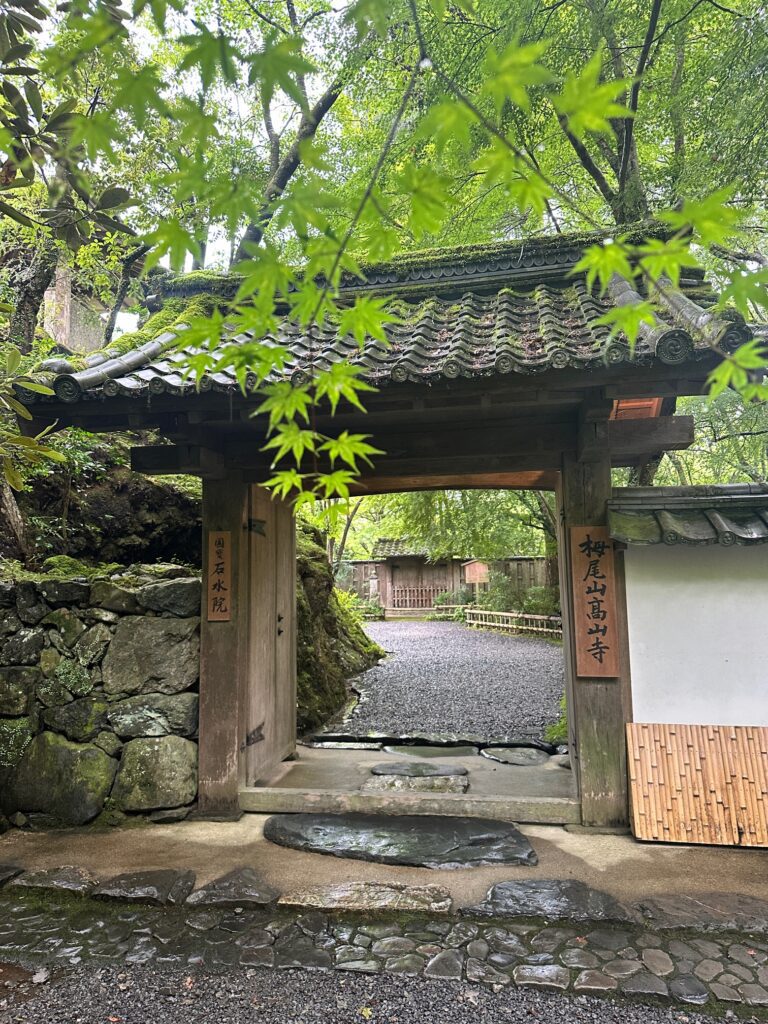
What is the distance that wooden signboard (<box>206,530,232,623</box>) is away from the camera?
4730 mm

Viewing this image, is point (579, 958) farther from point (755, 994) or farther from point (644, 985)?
point (755, 994)

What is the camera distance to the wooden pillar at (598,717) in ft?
13.7

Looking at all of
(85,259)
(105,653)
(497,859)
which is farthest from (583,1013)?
(85,259)

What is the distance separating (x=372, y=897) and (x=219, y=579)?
8.19 ft

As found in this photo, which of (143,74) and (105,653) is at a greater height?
(143,74)

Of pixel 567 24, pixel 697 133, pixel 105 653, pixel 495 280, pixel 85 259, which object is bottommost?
pixel 105 653

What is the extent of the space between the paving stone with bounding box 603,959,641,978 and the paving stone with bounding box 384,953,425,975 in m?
0.87

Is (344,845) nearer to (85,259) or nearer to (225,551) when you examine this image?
(225,551)

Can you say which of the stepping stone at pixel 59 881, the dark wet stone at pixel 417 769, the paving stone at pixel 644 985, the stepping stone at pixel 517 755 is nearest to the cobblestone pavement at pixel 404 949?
the paving stone at pixel 644 985

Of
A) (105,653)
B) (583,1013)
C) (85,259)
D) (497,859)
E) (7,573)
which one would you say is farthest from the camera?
(85,259)

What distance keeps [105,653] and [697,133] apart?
7.37 meters

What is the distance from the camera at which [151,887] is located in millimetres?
3541

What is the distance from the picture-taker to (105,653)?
4.73m

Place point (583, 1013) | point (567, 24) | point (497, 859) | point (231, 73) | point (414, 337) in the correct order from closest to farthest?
point (231, 73) < point (583, 1013) < point (497, 859) < point (414, 337) < point (567, 24)
